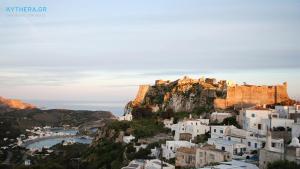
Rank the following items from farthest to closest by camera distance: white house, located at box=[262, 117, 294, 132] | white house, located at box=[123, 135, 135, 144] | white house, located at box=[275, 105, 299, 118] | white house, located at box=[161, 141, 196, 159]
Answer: white house, located at box=[123, 135, 135, 144] < white house, located at box=[275, 105, 299, 118] < white house, located at box=[161, 141, 196, 159] < white house, located at box=[262, 117, 294, 132]

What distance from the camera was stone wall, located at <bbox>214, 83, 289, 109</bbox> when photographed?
4334 cm

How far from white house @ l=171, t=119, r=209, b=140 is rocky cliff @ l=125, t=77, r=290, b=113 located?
23.4ft

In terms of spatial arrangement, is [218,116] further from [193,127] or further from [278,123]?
[278,123]

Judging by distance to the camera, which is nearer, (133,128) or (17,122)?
(133,128)

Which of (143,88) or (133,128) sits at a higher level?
(143,88)

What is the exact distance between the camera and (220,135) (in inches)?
1252

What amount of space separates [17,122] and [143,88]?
9368 cm

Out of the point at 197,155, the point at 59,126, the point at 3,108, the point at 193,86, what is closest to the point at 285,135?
the point at 197,155

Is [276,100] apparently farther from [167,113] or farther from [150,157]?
[150,157]

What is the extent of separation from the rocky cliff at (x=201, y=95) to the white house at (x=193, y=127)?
714 centimetres

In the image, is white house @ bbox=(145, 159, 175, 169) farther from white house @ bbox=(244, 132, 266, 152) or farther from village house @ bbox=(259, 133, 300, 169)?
village house @ bbox=(259, 133, 300, 169)

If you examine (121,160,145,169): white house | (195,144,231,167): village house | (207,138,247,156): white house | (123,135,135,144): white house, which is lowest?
(121,160,145,169): white house

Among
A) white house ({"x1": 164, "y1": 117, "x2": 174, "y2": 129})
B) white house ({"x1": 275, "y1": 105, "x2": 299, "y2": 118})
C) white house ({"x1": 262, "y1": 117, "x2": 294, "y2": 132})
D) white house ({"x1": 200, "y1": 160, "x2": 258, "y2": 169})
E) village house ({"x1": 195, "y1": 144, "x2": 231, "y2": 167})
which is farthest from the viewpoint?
white house ({"x1": 164, "y1": 117, "x2": 174, "y2": 129})

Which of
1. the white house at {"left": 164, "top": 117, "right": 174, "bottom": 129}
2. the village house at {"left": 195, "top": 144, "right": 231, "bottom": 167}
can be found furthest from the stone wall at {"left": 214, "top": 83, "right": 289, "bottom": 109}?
the village house at {"left": 195, "top": 144, "right": 231, "bottom": 167}
